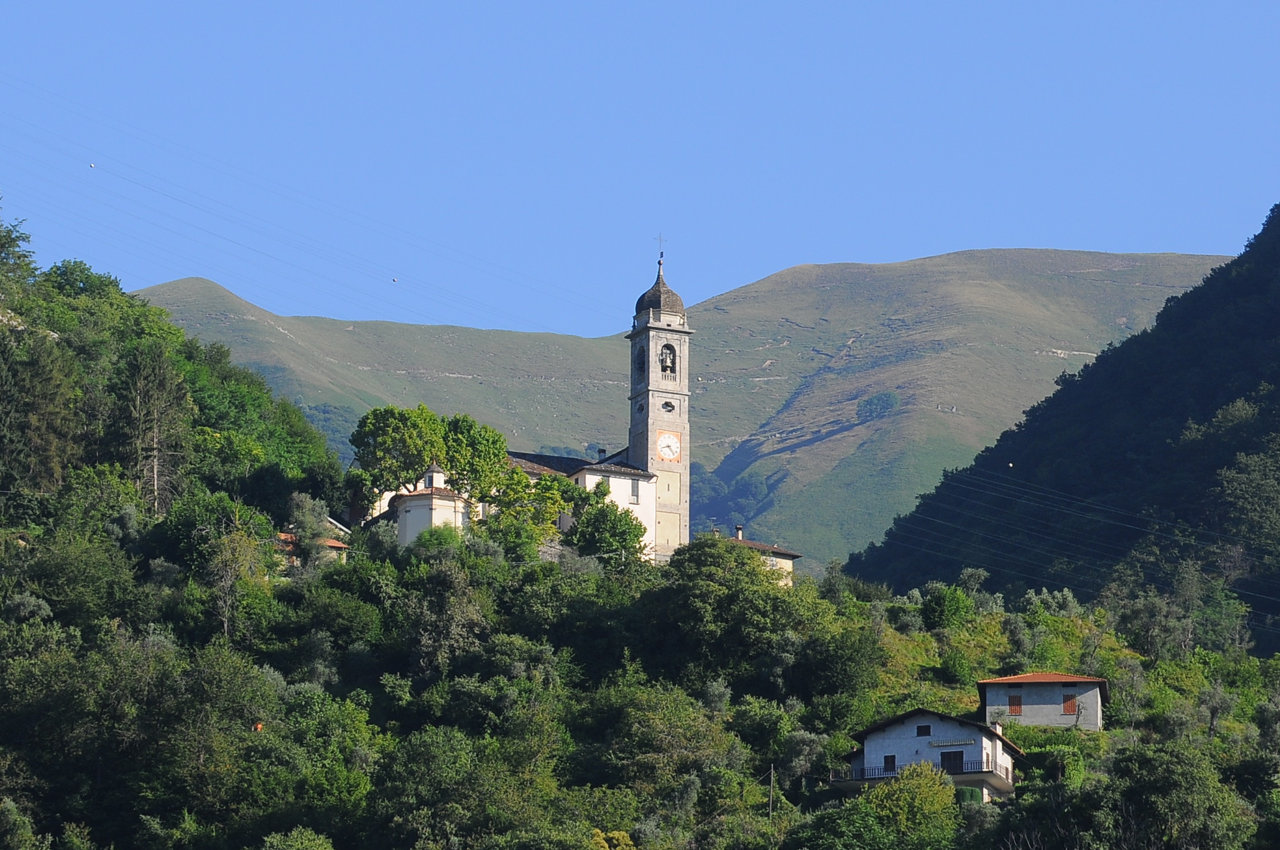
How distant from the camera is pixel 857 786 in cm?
6288

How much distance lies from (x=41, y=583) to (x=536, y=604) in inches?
683

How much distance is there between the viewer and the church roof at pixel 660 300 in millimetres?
98750

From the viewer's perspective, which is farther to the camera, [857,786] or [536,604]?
[536,604]

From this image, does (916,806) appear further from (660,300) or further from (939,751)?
(660,300)

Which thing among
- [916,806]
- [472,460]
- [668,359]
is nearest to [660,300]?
[668,359]

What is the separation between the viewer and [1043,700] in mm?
68750

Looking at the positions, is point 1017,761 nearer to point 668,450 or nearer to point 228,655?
point 228,655

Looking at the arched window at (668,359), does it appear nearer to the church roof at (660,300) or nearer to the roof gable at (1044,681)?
the church roof at (660,300)

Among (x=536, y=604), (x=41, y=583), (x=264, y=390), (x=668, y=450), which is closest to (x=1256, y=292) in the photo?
(x=668, y=450)

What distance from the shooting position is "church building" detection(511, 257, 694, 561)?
305 ft

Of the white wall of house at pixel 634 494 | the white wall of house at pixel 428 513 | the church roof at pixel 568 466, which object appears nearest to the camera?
the white wall of house at pixel 428 513

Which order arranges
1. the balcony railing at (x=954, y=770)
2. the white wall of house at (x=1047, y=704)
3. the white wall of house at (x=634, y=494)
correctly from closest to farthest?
the balcony railing at (x=954, y=770) → the white wall of house at (x=1047, y=704) → the white wall of house at (x=634, y=494)

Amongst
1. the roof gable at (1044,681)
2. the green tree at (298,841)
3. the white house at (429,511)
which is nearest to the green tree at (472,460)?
Result: the white house at (429,511)

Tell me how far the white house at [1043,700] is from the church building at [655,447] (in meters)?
24.6
